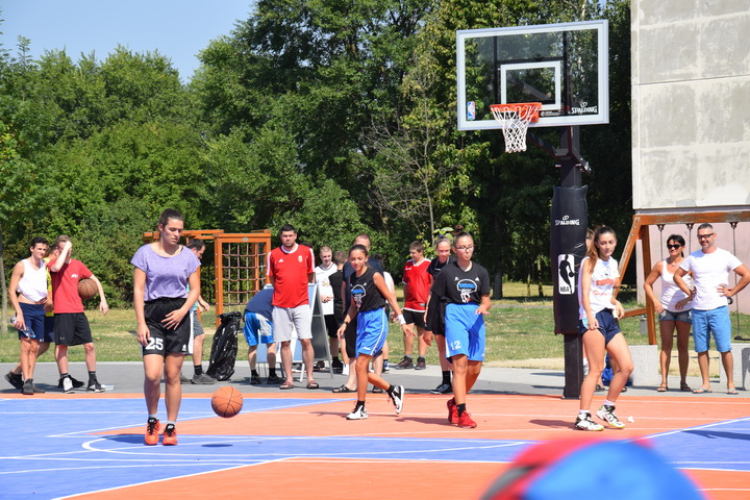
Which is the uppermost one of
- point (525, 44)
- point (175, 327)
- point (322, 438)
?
point (525, 44)

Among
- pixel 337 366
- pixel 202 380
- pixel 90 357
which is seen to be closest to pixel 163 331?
pixel 90 357

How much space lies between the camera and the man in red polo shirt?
14258 mm

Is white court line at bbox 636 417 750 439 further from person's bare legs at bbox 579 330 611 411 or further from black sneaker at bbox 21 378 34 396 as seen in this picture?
black sneaker at bbox 21 378 34 396

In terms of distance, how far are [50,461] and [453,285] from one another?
4199mm

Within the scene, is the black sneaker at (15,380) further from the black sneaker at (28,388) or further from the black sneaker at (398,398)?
the black sneaker at (398,398)

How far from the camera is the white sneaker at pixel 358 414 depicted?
1108 cm

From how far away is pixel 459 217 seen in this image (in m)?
45.2

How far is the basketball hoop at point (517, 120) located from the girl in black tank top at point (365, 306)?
11.8 ft

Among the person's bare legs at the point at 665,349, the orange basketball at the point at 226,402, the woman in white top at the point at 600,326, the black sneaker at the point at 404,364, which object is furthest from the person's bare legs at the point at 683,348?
the orange basketball at the point at 226,402

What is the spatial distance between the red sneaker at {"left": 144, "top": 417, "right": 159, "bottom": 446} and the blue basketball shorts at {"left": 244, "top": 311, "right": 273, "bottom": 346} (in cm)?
570

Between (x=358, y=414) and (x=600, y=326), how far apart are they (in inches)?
110

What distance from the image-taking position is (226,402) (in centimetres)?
959

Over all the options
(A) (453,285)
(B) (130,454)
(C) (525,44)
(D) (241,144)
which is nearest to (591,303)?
(A) (453,285)

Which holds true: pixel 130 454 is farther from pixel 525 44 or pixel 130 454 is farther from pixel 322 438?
pixel 525 44
